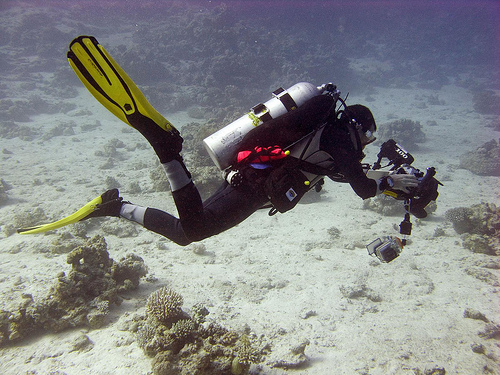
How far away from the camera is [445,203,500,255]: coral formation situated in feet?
20.1

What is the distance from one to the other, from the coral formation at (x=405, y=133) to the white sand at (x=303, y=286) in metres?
6.18

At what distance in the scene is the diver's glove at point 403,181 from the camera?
10.7 ft

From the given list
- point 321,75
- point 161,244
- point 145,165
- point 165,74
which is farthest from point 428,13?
point 161,244

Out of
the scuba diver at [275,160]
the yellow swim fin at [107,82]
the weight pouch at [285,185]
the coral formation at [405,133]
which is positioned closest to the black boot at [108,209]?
the scuba diver at [275,160]

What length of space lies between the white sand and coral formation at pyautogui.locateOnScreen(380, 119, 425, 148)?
Answer: 20.3 feet

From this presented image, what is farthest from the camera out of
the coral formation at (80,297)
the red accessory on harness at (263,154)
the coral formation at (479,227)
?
the coral formation at (479,227)

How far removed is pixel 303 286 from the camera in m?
4.80

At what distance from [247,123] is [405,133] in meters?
15.4

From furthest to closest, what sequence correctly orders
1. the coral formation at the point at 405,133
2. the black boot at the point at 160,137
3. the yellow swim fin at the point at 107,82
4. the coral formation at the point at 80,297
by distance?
the coral formation at the point at 405,133, the coral formation at the point at 80,297, the black boot at the point at 160,137, the yellow swim fin at the point at 107,82

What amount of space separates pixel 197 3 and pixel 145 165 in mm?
42892

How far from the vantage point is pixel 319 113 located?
301 cm

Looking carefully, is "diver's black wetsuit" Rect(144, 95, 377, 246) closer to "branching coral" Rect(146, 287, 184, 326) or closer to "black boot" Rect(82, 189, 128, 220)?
"branching coral" Rect(146, 287, 184, 326)

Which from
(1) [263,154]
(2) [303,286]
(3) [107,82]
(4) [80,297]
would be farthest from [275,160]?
(4) [80,297]

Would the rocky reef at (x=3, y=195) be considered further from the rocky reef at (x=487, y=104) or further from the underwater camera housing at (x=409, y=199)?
the rocky reef at (x=487, y=104)
